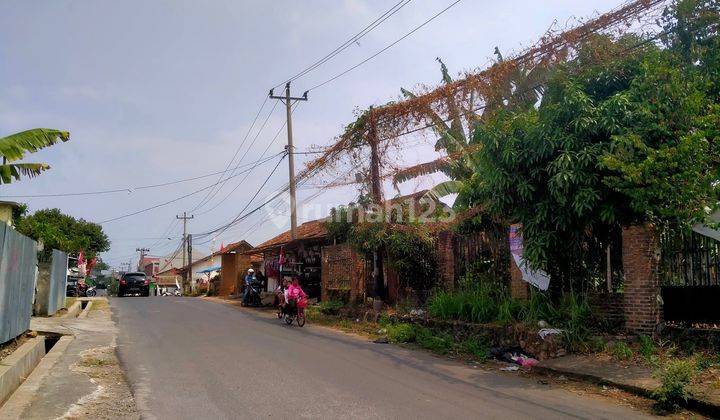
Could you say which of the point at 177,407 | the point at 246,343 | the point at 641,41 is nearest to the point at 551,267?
the point at 641,41

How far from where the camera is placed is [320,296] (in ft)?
79.0

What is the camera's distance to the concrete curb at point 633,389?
6848mm

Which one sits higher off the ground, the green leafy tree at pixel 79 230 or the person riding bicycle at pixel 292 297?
the green leafy tree at pixel 79 230

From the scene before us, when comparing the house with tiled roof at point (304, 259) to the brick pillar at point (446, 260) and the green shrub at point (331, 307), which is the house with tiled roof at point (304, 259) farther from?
the brick pillar at point (446, 260)

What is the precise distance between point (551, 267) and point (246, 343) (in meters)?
6.67

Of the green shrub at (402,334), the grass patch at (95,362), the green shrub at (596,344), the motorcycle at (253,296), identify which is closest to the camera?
the grass patch at (95,362)

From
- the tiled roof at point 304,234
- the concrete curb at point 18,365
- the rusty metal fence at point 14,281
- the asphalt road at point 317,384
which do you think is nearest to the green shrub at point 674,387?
the asphalt road at point 317,384

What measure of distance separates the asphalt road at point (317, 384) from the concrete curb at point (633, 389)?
2.07ft

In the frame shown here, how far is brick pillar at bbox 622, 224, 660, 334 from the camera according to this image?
33.4 ft

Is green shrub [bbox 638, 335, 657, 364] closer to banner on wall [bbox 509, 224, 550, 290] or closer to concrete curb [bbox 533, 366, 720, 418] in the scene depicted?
concrete curb [bbox 533, 366, 720, 418]

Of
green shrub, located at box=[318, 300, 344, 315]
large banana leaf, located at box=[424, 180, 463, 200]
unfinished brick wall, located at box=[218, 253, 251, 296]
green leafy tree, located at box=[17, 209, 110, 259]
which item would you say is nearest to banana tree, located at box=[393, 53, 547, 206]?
large banana leaf, located at box=[424, 180, 463, 200]

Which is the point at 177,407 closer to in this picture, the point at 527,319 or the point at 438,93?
the point at 527,319

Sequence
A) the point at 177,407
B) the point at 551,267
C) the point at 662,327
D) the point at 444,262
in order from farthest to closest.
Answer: the point at 444,262 < the point at 551,267 < the point at 662,327 < the point at 177,407

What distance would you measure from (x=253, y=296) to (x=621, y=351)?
1867 cm
